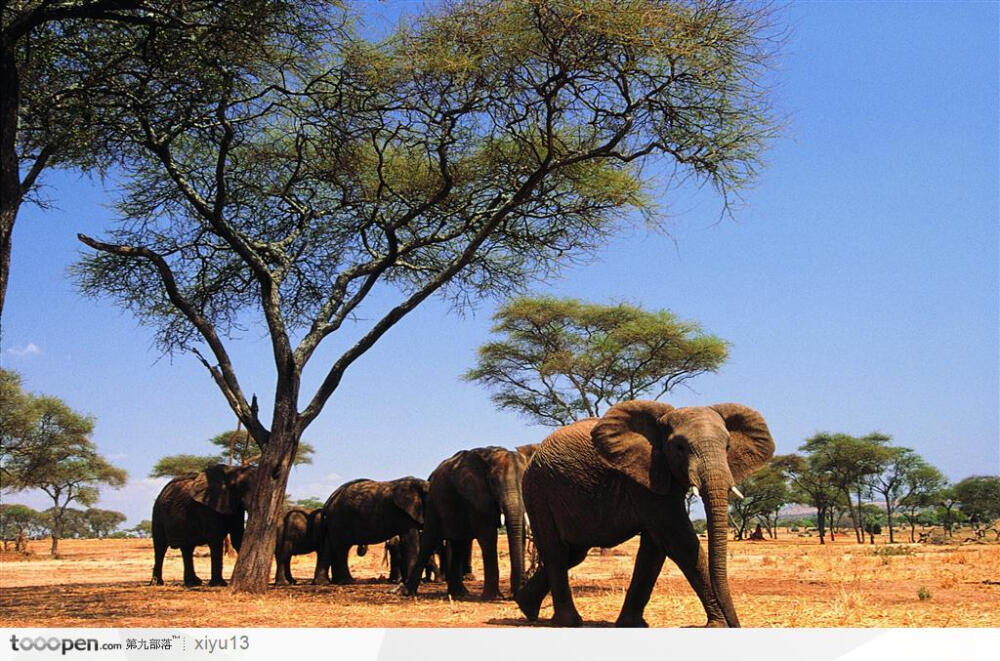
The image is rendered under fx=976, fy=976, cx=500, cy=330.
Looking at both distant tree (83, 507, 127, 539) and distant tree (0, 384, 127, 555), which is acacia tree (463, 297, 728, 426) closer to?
distant tree (0, 384, 127, 555)

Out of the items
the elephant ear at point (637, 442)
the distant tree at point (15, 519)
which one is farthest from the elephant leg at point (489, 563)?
the distant tree at point (15, 519)

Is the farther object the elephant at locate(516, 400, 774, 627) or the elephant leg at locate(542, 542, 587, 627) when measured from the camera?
the elephant leg at locate(542, 542, 587, 627)

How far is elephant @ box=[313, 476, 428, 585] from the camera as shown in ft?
57.2

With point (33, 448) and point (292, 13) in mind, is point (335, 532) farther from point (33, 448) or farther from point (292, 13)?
point (33, 448)

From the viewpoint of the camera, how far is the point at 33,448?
38125 millimetres

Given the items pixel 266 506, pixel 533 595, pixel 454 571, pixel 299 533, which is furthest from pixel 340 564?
pixel 533 595

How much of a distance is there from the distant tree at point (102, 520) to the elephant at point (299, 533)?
58.2 metres

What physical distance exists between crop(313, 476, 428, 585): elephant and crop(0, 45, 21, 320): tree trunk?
8.39 m

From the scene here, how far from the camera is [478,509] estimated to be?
44.8 feet

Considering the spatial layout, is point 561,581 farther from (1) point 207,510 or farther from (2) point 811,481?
(2) point 811,481

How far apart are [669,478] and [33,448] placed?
118 ft

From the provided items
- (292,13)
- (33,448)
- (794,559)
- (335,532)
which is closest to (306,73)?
(292,13)

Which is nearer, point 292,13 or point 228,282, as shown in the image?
point 292,13
